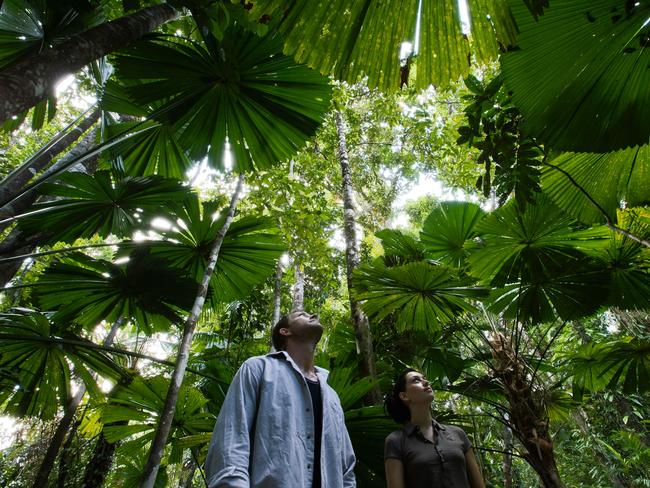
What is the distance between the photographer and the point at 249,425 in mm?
1559

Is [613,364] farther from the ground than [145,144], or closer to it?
closer to it

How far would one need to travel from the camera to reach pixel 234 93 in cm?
252

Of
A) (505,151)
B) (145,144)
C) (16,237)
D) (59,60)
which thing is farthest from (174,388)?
(505,151)

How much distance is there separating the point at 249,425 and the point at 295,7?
158 centimetres

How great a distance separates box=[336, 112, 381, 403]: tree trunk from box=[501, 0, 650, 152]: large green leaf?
6.82 ft

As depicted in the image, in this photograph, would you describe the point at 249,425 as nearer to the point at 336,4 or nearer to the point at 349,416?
the point at 349,416

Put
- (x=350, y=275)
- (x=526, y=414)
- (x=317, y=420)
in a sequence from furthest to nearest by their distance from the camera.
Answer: (x=350, y=275)
(x=526, y=414)
(x=317, y=420)

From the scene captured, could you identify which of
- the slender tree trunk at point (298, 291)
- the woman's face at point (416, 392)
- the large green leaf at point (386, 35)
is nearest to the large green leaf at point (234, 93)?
the large green leaf at point (386, 35)

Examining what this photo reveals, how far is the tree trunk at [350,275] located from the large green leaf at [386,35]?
216 cm

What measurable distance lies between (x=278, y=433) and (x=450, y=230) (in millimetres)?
2705

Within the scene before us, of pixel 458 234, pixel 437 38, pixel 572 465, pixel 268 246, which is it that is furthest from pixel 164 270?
pixel 572 465

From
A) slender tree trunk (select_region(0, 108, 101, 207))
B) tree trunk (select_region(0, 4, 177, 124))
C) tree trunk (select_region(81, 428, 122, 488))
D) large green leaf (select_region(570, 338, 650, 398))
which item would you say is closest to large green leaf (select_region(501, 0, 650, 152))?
tree trunk (select_region(0, 4, 177, 124))

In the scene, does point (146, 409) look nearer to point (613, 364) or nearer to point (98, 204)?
point (98, 204)

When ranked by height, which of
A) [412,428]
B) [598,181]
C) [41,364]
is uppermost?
[598,181]
